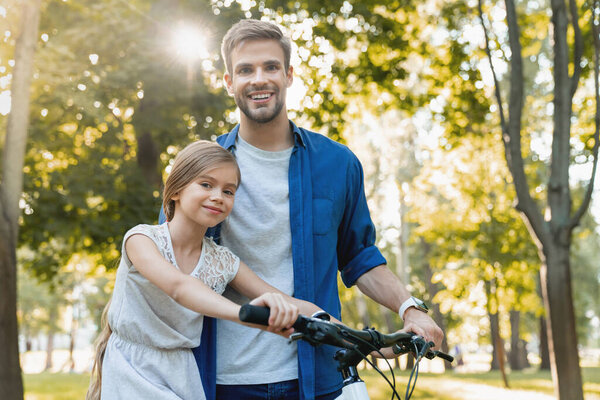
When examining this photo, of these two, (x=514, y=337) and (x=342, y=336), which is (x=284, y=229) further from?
(x=514, y=337)

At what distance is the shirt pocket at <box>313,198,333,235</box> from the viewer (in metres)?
2.51

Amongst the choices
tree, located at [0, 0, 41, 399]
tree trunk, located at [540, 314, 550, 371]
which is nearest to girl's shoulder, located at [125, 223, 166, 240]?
tree, located at [0, 0, 41, 399]

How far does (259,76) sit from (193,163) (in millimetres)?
450

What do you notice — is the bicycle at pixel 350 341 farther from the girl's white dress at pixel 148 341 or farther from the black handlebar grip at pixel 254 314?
the girl's white dress at pixel 148 341

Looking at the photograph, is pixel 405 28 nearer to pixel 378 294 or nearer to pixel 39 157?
pixel 39 157

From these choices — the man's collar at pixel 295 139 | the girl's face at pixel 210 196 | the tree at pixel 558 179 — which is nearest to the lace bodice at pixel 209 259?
the girl's face at pixel 210 196

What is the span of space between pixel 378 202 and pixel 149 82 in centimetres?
1731

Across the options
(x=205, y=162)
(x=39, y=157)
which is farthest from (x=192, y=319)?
(x=39, y=157)

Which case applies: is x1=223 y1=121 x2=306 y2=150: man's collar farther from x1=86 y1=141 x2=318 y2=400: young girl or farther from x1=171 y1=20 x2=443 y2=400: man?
x1=86 y1=141 x2=318 y2=400: young girl

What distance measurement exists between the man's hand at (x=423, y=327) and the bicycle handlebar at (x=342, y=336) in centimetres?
10

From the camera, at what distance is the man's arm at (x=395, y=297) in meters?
2.21

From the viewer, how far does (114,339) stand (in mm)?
2223

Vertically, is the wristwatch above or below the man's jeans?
above

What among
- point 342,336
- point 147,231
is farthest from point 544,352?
point 342,336
